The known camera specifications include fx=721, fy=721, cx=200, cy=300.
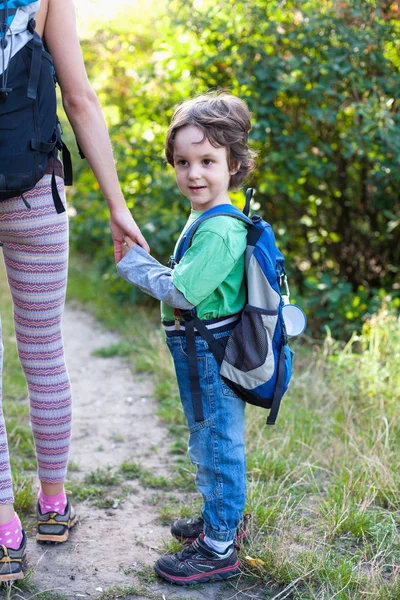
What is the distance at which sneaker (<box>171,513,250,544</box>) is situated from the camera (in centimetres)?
261

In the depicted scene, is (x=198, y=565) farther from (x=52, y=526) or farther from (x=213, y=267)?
(x=213, y=267)

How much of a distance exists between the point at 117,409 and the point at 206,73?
2554mm

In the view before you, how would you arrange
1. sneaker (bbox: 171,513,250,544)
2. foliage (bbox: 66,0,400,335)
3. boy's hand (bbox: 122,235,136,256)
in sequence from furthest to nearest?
foliage (bbox: 66,0,400,335)
sneaker (bbox: 171,513,250,544)
boy's hand (bbox: 122,235,136,256)

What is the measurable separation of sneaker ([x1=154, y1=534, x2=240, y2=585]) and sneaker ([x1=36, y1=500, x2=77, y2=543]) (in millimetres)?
403

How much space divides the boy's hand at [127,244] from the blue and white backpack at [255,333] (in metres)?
0.17

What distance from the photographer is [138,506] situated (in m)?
3.00

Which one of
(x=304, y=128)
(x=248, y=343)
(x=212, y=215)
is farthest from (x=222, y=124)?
(x=304, y=128)

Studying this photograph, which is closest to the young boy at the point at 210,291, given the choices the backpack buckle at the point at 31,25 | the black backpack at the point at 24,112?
the black backpack at the point at 24,112

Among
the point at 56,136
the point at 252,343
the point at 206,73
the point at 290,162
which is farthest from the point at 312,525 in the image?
the point at 206,73

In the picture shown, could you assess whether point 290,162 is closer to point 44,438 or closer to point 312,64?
point 312,64

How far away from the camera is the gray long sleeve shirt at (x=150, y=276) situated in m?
2.18

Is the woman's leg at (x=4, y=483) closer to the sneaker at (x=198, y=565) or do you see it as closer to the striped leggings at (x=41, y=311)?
the striped leggings at (x=41, y=311)

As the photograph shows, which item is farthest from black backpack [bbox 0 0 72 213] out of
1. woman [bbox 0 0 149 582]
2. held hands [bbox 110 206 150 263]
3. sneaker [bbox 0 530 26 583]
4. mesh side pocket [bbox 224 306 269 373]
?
sneaker [bbox 0 530 26 583]

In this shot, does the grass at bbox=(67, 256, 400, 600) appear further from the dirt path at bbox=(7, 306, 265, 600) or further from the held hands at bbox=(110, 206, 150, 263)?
the held hands at bbox=(110, 206, 150, 263)
